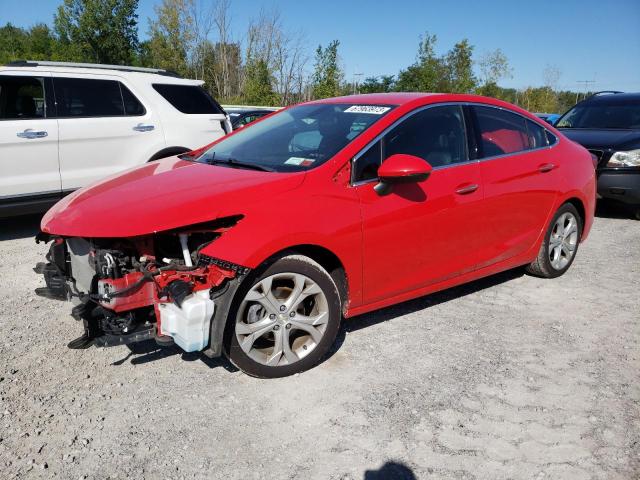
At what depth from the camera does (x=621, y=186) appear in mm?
7469

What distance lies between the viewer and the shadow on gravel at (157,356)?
339cm

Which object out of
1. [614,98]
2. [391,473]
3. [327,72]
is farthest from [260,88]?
[391,473]

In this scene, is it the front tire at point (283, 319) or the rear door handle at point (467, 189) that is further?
the rear door handle at point (467, 189)

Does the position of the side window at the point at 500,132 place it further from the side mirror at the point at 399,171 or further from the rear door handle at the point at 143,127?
the rear door handle at the point at 143,127

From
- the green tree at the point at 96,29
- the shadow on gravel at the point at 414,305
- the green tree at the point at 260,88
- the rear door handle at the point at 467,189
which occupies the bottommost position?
the shadow on gravel at the point at 414,305

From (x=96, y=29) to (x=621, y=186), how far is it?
32.9m

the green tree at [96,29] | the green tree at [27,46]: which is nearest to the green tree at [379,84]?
the green tree at [96,29]

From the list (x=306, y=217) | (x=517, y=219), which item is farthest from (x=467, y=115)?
(x=306, y=217)

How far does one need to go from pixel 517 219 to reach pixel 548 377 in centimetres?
145

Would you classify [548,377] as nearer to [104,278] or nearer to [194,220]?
[194,220]

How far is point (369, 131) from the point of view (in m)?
3.51

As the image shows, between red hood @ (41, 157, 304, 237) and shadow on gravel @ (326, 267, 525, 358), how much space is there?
123cm

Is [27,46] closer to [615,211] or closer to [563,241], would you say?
[615,211]

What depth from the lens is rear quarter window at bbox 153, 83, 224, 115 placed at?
22.4 ft
